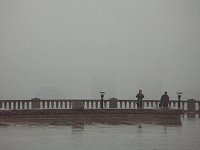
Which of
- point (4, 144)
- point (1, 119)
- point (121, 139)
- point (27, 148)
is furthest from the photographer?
point (1, 119)

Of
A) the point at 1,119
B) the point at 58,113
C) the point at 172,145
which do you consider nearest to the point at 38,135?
the point at 172,145

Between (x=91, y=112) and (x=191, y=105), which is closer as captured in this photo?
(x=91, y=112)

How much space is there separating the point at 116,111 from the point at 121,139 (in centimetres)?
1051

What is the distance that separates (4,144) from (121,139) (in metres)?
3.77

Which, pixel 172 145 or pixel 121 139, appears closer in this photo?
pixel 172 145

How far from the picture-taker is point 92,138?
40.9ft

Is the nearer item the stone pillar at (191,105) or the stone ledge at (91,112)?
the stone ledge at (91,112)

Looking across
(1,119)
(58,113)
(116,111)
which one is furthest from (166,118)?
(1,119)

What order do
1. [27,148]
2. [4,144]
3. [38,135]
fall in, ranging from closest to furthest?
[27,148] < [4,144] < [38,135]

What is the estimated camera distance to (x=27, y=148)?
10062 millimetres

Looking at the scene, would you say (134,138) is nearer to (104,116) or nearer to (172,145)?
(172,145)

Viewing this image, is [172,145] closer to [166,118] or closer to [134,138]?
[134,138]

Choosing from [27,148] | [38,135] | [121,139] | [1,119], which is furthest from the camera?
[1,119]

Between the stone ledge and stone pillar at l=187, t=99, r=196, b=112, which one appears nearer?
the stone ledge
